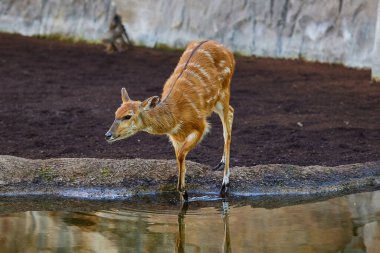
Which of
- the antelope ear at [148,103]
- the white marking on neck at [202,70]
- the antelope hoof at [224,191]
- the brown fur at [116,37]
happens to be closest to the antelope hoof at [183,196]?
the antelope hoof at [224,191]

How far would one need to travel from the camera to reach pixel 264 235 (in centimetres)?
530

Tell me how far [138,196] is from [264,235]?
136cm

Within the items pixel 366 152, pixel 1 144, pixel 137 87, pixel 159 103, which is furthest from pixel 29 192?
pixel 137 87

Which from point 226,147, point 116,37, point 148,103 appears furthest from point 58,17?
point 148,103

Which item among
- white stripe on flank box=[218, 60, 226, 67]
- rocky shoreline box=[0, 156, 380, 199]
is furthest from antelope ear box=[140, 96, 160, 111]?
white stripe on flank box=[218, 60, 226, 67]

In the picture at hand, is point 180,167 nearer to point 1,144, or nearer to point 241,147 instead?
point 241,147

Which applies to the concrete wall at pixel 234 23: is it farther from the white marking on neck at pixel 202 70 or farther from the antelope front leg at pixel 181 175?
the antelope front leg at pixel 181 175

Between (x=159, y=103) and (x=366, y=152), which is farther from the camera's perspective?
(x=366, y=152)

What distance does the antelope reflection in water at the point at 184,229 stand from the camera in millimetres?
5094

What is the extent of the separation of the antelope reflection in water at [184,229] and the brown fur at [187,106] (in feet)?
0.83

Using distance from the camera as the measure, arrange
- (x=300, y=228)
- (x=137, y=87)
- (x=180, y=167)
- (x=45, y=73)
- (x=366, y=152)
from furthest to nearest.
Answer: (x=45, y=73), (x=137, y=87), (x=366, y=152), (x=180, y=167), (x=300, y=228)

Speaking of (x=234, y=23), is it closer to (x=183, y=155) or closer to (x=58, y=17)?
(x=58, y=17)

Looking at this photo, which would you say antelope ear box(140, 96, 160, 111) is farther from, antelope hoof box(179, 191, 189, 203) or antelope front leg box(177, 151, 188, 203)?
→ antelope hoof box(179, 191, 189, 203)

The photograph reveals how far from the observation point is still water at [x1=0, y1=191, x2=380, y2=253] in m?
5.09
